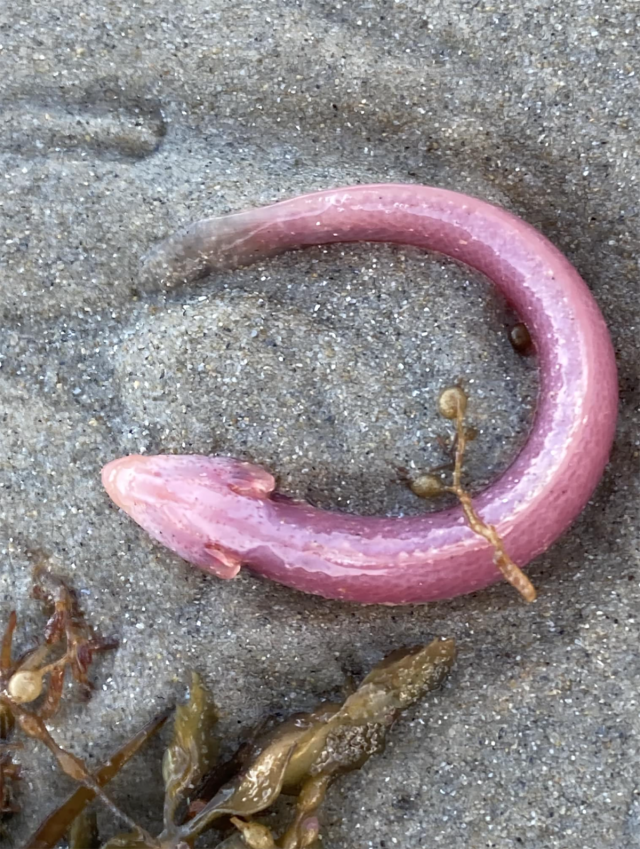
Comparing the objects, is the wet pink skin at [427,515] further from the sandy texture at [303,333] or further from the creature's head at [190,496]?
the sandy texture at [303,333]

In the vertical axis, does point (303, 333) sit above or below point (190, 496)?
above

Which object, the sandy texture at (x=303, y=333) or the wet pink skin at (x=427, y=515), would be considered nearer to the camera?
the wet pink skin at (x=427, y=515)

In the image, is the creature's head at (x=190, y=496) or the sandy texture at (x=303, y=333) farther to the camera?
the sandy texture at (x=303, y=333)

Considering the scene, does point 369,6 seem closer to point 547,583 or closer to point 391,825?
point 547,583

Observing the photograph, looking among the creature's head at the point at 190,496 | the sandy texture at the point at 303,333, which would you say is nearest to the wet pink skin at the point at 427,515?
the creature's head at the point at 190,496

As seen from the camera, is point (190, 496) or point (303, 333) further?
point (303, 333)
